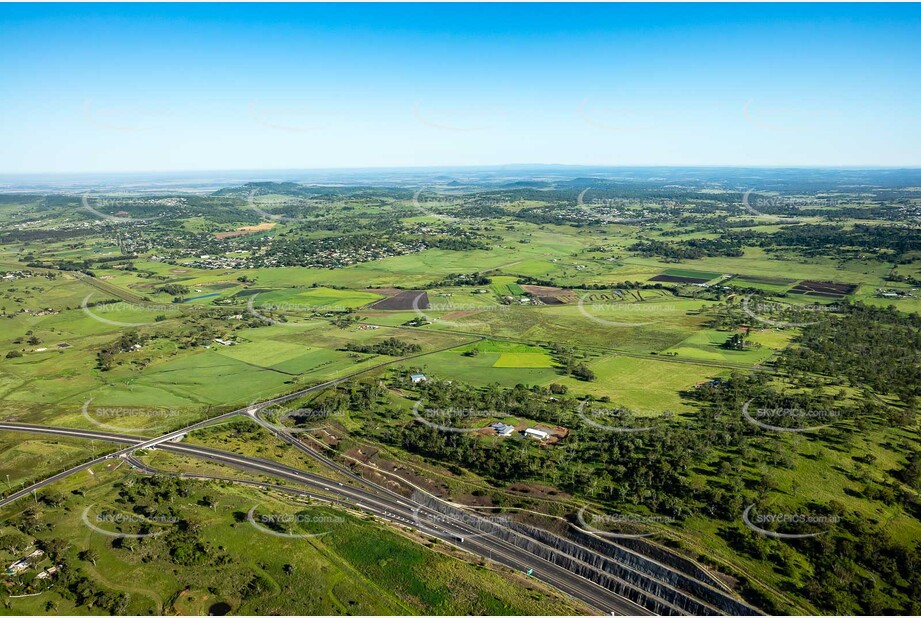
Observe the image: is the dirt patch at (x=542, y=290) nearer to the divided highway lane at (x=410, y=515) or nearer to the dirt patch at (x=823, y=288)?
the dirt patch at (x=823, y=288)

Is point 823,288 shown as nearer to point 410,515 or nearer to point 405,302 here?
point 405,302

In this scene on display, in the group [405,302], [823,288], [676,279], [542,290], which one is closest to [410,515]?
[405,302]

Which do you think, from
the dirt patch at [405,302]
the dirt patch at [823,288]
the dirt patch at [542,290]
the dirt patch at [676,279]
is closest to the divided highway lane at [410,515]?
the dirt patch at [405,302]

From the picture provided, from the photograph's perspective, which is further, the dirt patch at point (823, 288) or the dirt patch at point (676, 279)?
the dirt patch at point (676, 279)

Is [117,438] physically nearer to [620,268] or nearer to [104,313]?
[104,313]

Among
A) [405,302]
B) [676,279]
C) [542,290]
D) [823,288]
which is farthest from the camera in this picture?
[676,279]

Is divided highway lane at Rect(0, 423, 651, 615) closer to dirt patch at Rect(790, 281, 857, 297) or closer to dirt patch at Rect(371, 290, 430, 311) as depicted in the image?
dirt patch at Rect(371, 290, 430, 311)

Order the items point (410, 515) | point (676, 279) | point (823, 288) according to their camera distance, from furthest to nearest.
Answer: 1. point (676, 279)
2. point (823, 288)
3. point (410, 515)
